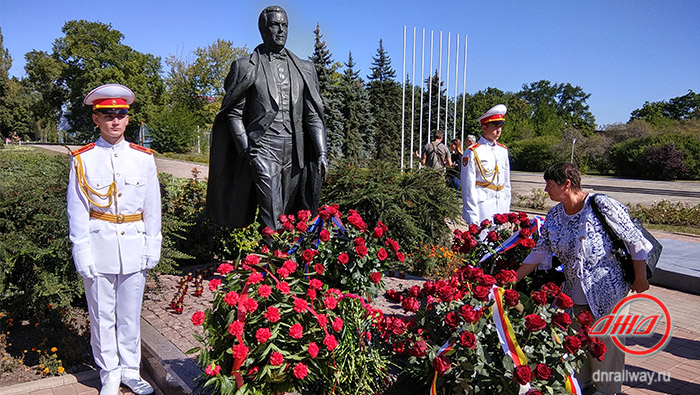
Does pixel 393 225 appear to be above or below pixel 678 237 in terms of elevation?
above

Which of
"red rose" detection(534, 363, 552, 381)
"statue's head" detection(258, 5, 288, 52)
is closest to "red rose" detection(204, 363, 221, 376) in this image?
"red rose" detection(534, 363, 552, 381)

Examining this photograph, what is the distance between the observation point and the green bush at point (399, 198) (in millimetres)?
6453

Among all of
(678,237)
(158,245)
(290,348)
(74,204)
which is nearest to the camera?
(290,348)

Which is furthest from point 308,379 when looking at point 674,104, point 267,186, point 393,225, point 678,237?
point 674,104

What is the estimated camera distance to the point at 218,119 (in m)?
4.47

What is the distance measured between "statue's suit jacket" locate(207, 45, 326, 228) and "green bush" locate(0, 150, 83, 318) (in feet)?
4.43

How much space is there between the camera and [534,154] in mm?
39938

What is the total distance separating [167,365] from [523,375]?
2374 mm

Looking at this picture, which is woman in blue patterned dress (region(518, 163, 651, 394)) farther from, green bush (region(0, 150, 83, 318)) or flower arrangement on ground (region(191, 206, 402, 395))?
green bush (region(0, 150, 83, 318))

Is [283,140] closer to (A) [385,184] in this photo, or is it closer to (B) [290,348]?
(B) [290,348]

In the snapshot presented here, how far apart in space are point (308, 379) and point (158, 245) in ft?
4.57

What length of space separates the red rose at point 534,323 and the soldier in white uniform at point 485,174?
2.43 metres

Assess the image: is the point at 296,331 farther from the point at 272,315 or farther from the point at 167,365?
the point at 167,365

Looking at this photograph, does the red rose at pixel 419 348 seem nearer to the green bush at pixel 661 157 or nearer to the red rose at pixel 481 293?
the red rose at pixel 481 293
